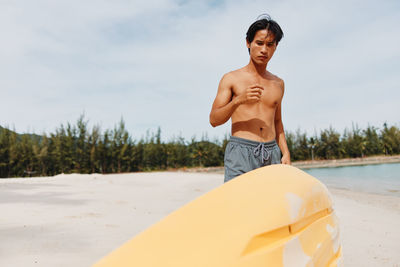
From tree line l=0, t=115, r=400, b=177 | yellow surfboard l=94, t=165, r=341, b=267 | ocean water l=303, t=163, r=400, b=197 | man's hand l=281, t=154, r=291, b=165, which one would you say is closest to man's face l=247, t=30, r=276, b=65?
man's hand l=281, t=154, r=291, b=165

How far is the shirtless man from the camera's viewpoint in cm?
165

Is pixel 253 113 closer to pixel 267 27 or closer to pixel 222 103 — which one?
pixel 222 103

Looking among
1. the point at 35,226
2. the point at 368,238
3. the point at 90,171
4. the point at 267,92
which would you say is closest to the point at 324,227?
the point at 267,92

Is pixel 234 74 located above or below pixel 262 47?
below

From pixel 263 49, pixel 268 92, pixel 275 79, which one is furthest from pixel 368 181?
pixel 263 49

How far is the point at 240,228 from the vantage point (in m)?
0.93

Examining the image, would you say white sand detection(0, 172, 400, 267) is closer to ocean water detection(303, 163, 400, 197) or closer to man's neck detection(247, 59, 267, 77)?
man's neck detection(247, 59, 267, 77)

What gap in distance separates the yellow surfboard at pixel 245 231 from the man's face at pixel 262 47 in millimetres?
746

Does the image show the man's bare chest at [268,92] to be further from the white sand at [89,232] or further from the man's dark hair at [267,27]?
the white sand at [89,232]

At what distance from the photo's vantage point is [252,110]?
1732mm

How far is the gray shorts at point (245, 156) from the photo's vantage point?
1.63 metres

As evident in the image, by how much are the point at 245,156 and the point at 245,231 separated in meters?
0.75

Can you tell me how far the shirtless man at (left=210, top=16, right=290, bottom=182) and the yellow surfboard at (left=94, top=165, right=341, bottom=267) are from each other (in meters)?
0.37

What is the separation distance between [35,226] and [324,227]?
3.21 metres
